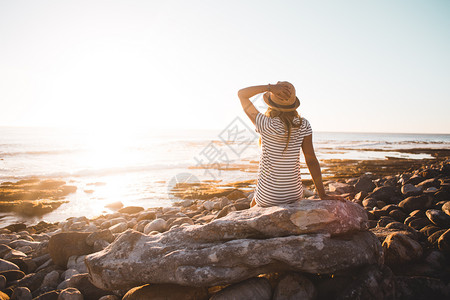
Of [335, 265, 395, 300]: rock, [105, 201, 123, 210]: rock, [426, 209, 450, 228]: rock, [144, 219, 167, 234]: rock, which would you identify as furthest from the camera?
[105, 201, 123, 210]: rock

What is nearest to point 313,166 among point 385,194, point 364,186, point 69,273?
point 385,194

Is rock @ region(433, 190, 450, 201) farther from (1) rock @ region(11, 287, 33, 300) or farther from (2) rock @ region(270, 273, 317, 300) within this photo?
(1) rock @ region(11, 287, 33, 300)

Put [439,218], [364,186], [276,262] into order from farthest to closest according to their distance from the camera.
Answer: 1. [364,186]
2. [439,218]
3. [276,262]

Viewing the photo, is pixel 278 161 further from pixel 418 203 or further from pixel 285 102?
pixel 418 203

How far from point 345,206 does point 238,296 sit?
1.91 metres

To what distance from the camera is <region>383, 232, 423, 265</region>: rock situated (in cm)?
389

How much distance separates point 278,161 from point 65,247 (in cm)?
517

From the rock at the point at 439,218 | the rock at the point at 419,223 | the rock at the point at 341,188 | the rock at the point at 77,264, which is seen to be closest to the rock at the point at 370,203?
the rock at the point at 419,223

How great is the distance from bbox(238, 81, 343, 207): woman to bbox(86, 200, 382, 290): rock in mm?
264

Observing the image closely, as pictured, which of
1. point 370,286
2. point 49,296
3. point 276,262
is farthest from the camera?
point 49,296

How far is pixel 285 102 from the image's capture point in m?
3.62

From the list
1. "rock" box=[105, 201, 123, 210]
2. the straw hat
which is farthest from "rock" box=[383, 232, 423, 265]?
"rock" box=[105, 201, 123, 210]

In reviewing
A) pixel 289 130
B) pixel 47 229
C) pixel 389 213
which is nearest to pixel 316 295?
pixel 289 130

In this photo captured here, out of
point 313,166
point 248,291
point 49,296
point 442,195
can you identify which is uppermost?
point 313,166
